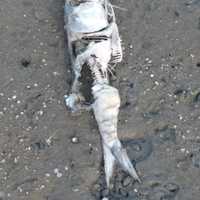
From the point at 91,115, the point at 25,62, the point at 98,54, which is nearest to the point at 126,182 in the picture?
the point at 91,115

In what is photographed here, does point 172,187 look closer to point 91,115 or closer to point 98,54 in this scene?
point 91,115

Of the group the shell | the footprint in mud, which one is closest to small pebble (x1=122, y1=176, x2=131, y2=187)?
the footprint in mud

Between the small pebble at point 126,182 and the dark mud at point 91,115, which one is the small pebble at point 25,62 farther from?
the small pebble at point 126,182

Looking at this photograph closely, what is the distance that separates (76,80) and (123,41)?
46 cm

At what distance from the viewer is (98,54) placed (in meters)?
4.06

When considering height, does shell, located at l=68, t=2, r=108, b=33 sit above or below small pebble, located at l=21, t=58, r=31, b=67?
above

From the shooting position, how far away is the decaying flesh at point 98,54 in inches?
151

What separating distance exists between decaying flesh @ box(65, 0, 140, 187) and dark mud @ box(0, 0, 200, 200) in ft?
0.29

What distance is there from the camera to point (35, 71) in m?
4.14

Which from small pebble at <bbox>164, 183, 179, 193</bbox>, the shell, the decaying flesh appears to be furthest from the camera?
the shell

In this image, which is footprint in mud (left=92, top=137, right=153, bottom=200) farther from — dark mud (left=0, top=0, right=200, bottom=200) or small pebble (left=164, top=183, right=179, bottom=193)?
small pebble (left=164, top=183, right=179, bottom=193)

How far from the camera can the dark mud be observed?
3.75 metres

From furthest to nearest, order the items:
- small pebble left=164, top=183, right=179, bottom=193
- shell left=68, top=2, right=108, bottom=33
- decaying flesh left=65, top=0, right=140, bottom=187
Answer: shell left=68, top=2, right=108, bottom=33, decaying flesh left=65, top=0, right=140, bottom=187, small pebble left=164, top=183, right=179, bottom=193

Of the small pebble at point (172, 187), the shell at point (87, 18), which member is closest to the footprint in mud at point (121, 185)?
the small pebble at point (172, 187)
